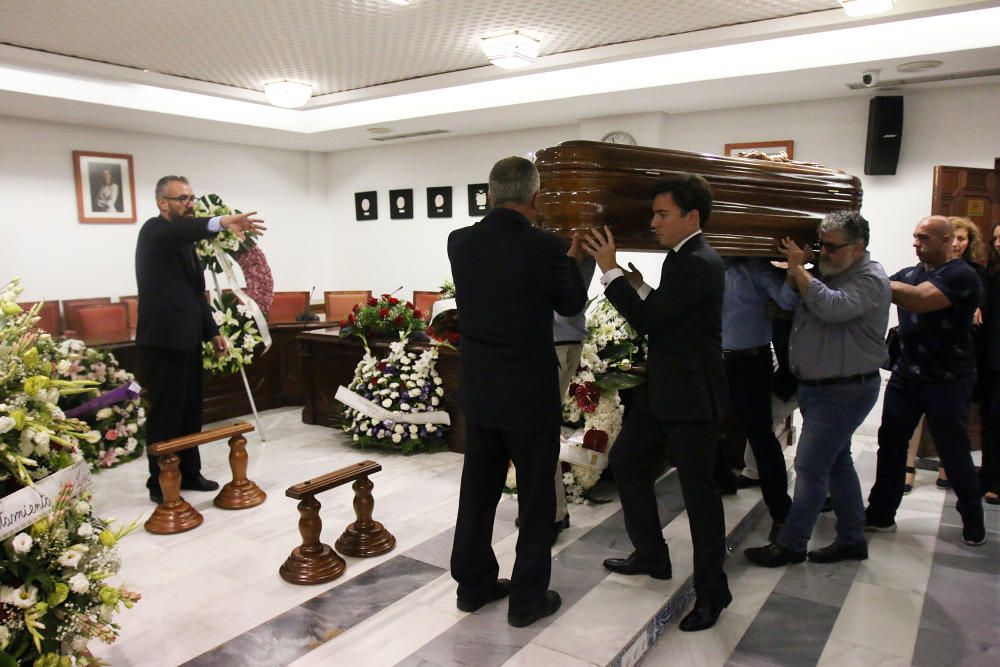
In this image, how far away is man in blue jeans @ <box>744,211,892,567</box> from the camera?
274 centimetres

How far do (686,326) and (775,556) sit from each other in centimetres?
130

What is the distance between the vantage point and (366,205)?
901 centimetres

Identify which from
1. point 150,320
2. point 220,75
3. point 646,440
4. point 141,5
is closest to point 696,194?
point 646,440

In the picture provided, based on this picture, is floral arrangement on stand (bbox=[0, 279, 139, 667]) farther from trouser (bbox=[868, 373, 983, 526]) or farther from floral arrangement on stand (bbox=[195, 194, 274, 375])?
trouser (bbox=[868, 373, 983, 526])

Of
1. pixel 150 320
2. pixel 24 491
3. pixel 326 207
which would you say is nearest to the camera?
pixel 24 491

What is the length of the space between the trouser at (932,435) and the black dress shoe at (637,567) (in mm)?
1380

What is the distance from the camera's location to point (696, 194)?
2.36m

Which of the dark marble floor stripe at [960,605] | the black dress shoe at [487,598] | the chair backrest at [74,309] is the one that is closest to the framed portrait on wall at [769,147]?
the dark marble floor stripe at [960,605]

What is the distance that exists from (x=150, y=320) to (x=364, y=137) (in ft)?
15.8

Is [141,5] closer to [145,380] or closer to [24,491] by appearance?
[145,380]

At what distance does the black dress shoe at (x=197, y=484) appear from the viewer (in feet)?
13.4

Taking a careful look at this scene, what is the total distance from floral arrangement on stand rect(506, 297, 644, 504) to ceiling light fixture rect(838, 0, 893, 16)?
7.05 feet

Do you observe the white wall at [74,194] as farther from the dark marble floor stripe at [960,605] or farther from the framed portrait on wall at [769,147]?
the dark marble floor stripe at [960,605]

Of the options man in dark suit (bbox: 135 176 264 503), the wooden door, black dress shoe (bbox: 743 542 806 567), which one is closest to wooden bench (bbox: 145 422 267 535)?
man in dark suit (bbox: 135 176 264 503)
